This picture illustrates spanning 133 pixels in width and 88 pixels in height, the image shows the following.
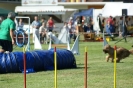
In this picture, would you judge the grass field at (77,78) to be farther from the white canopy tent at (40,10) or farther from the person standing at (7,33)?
the white canopy tent at (40,10)

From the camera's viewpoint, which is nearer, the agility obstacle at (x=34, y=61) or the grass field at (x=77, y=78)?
the grass field at (x=77, y=78)

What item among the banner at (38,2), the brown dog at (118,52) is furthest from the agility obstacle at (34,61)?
the banner at (38,2)

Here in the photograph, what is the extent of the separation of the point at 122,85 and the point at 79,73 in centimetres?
271

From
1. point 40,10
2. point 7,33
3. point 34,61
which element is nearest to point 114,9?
point 40,10

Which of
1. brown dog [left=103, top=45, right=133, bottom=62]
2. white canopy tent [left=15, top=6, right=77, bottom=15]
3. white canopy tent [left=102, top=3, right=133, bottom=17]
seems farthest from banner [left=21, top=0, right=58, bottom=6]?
brown dog [left=103, top=45, right=133, bottom=62]

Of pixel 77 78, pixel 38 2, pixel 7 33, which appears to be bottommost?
pixel 77 78

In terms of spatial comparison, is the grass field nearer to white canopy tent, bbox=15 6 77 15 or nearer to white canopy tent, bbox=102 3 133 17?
white canopy tent, bbox=102 3 133 17

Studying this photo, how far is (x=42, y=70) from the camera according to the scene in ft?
53.7

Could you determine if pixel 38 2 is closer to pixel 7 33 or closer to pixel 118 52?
pixel 118 52

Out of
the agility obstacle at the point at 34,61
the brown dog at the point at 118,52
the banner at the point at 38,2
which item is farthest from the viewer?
the banner at the point at 38,2

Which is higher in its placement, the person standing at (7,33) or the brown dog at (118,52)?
the person standing at (7,33)

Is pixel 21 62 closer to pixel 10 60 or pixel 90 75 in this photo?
pixel 10 60

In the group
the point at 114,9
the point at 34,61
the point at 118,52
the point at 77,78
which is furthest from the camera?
the point at 114,9

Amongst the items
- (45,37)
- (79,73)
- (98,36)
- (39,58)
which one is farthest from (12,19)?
(98,36)
